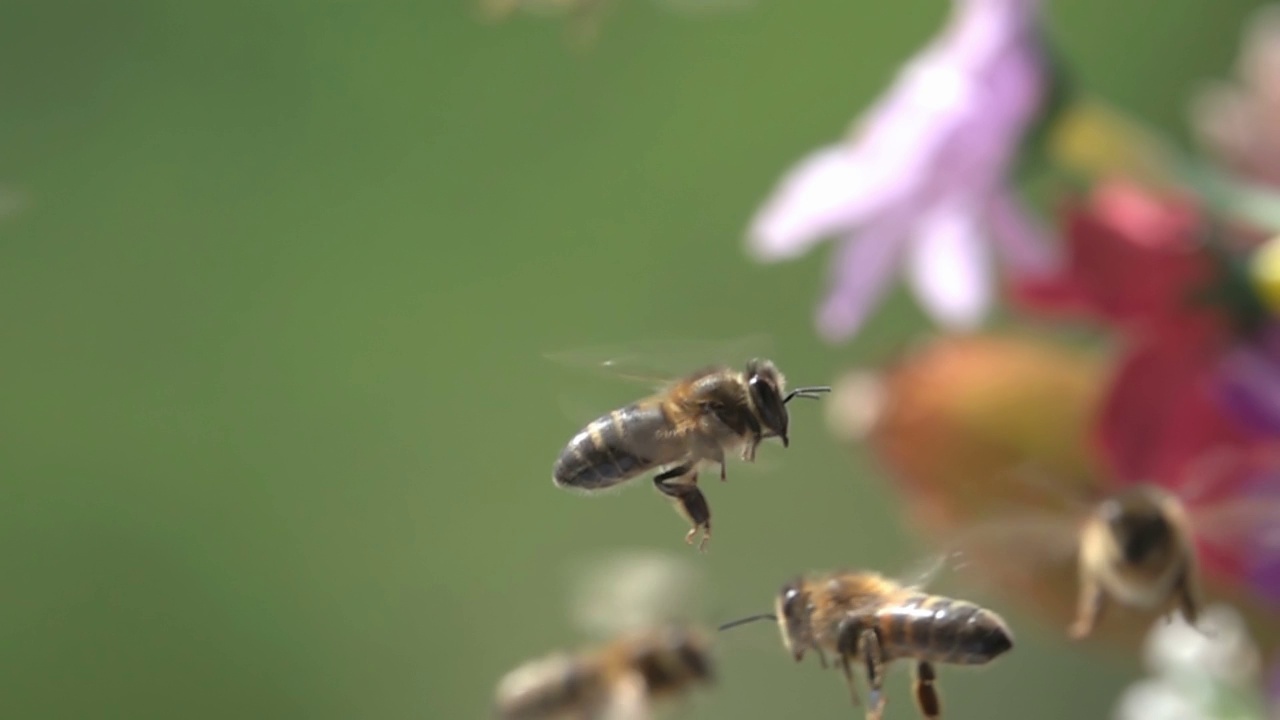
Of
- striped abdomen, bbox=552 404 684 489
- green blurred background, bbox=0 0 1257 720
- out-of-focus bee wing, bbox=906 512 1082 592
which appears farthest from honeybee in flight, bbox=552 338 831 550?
green blurred background, bbox=0 0 1257 720

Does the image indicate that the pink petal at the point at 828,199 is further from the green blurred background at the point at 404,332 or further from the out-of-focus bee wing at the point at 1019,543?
the green blurred background at the point at 404,332

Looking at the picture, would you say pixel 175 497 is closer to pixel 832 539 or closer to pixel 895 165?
pixel 832 539

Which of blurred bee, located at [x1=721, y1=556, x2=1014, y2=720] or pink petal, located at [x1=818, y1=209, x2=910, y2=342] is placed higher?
pink petal, located at [x1=818, y1=209, x2=910, y2=342]

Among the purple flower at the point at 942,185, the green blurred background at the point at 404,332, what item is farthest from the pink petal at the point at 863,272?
the green blurred background at the point at 404,332

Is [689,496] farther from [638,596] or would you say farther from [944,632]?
[638,596]

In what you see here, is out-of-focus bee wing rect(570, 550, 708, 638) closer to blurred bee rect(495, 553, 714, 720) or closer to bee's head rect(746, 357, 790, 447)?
blurred bee rect(495, 553, 714, 720)
